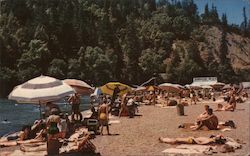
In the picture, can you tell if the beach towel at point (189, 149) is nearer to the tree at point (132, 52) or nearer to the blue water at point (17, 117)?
the blue water at point (17, 117)

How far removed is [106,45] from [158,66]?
1183 centimetres

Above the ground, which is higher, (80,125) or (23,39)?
(23,39)

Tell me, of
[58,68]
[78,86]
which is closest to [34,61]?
[58,68]

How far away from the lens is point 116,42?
3819 inches

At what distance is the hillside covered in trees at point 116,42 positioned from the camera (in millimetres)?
67312

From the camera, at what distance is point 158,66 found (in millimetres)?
92688

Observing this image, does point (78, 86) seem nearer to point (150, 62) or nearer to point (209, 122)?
point (209, 122)

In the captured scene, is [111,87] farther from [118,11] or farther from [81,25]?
[118,11]

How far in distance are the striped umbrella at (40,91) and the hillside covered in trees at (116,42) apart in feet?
126

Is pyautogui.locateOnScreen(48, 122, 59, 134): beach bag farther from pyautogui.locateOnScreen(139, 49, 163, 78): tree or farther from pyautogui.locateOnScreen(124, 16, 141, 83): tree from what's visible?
pyautogui.locateOnScreen(139, 49, 163, 78): tree

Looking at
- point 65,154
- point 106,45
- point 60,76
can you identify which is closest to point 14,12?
point 60,76

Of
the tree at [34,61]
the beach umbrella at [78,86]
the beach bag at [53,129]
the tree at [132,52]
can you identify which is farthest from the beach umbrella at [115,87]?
the tree at [132,52]

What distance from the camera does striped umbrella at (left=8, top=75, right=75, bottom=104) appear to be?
9.05 meters

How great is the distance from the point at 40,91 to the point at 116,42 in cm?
8822
